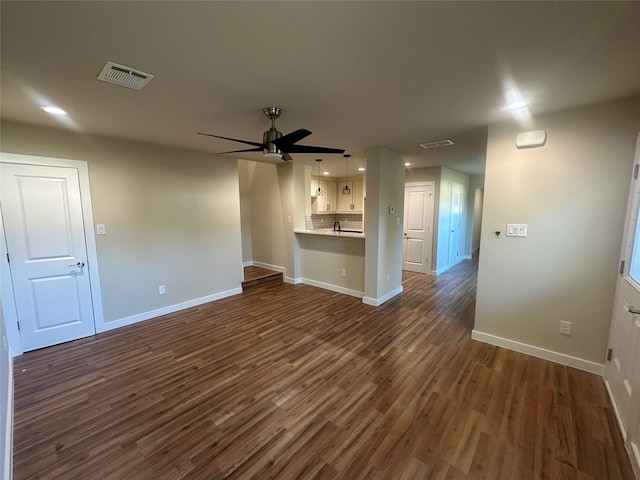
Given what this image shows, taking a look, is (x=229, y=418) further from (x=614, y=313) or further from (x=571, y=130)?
(x=571, y=130)

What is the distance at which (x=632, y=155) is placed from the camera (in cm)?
219

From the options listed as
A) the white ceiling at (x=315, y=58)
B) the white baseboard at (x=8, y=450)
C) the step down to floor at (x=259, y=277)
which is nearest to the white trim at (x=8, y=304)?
the white baseboard at (x=8, y=450)

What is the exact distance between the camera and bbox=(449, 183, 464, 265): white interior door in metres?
6.57

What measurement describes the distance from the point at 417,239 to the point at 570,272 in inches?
147

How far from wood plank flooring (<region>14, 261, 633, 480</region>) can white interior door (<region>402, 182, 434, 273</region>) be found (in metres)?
2.92

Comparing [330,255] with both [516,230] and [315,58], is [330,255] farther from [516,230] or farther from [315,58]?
[315,58]

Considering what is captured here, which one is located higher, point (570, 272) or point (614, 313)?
point (570, 272)

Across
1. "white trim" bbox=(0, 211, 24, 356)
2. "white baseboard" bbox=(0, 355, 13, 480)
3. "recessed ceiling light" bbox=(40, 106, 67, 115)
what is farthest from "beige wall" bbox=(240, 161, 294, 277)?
"white baseboard" bbox=(0, 355, 13, 480)

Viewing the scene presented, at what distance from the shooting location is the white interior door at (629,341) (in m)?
1.65

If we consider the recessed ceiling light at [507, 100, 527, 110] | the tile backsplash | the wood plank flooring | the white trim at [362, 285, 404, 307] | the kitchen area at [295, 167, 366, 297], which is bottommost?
the wood plank flooring

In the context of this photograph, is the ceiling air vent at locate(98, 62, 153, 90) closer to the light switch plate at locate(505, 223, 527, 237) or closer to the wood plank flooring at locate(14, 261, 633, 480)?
the wood plank flooring at locate(14, 261, 633, 480)

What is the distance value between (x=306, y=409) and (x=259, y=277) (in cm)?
350

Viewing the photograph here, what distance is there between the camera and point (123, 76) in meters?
1.78

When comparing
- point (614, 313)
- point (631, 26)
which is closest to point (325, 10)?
point (631, 26)
